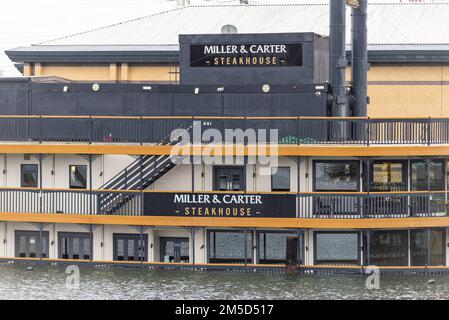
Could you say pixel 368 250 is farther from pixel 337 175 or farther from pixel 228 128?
pixel 228 128

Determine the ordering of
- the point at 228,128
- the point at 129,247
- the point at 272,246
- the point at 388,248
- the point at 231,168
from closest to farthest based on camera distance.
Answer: the point at 388,248, the point at 272,246, the point at 231,168, the point at 228,128, the point at 129,247

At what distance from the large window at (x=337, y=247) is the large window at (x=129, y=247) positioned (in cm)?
→ 648

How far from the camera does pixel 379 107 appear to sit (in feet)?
276

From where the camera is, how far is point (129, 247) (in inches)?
2408

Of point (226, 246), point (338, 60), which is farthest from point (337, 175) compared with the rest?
point (338, 60)

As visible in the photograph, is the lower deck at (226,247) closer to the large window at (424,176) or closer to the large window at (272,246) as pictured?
the large window at (272,246)

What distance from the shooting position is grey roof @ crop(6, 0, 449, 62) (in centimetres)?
8550

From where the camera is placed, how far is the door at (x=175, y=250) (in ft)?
200

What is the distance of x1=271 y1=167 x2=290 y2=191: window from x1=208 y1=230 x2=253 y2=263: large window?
213cm

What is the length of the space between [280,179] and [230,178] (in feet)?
6.15

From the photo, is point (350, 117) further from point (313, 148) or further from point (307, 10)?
point (307, 10)

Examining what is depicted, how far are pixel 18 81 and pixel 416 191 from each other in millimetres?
16776

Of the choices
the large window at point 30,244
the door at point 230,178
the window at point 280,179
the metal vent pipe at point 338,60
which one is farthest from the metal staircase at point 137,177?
the metal vent pipe at point 338,60

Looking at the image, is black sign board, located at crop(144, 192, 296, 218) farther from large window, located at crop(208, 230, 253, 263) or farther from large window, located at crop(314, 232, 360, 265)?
large window, located at crop(314, 232, 360, 265)
